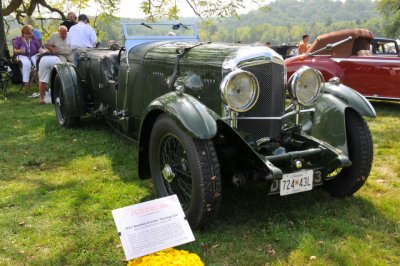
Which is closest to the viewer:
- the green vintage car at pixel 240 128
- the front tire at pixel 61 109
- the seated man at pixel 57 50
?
the green vintage car at pixel 240 128

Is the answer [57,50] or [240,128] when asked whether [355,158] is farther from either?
[57,50]

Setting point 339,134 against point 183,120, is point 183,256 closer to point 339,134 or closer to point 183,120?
point 183,120

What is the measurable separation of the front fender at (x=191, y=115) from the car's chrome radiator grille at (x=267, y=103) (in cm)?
50

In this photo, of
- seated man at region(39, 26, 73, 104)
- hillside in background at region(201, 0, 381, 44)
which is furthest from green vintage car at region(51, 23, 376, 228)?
hillside in background at region(201, 0, 381, 44)

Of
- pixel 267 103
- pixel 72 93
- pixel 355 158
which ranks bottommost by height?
pixel 355 158

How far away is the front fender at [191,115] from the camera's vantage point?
2697 millimetres

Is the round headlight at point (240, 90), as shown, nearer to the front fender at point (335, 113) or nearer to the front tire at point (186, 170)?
the front tire at point (186, 170)

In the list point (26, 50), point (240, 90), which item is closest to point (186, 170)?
point (240, 90)

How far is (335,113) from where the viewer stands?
3471 mm

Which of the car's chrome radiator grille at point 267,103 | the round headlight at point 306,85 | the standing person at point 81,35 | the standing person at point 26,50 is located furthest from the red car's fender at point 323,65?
the standing person at point 26,50

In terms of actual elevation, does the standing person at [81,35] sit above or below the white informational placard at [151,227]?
above

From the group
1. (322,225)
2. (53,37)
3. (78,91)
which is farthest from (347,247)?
(53,37)

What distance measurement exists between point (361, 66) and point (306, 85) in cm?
512

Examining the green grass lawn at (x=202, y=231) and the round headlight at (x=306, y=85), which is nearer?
the green grass lawn at (x=202, y=231)
